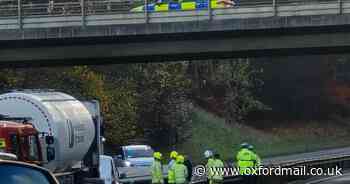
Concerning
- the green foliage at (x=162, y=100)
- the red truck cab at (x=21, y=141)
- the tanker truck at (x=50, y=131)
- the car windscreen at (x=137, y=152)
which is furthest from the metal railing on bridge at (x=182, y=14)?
the green foliage at (x=162, y=100)

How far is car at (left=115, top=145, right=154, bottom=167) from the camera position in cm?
3910

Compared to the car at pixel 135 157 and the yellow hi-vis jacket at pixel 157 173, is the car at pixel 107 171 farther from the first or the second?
the car at pixel 135 157

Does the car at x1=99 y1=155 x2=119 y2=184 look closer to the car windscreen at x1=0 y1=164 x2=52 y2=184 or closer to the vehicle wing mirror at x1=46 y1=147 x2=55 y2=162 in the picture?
the vehicle wing mirror at x1=46 y1=147 x2=55 y2=162

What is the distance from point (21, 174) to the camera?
6.90m

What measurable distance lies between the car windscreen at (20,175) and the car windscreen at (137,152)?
109 ft

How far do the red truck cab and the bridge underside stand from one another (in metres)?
13.9

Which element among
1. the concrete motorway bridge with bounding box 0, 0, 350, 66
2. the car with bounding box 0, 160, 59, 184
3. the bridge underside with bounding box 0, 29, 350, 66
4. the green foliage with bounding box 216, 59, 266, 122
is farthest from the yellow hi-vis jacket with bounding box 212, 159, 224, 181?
the green foliage with bounding box 216, 59, 266, 122

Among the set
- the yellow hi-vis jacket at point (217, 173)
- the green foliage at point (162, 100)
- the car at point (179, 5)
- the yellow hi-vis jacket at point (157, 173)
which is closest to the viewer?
the yellow hi-vis jacket at point (157, 173)

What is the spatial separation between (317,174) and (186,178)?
42.0 feet

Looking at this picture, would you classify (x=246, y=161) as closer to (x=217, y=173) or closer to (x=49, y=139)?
(x=217, y=173)

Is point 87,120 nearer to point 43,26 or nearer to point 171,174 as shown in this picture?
point 171,174

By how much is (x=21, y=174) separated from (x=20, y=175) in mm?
17

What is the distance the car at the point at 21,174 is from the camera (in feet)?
22.1

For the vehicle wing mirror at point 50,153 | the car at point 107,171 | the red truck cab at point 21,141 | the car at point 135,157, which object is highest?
the red truck cab at point 21,141
